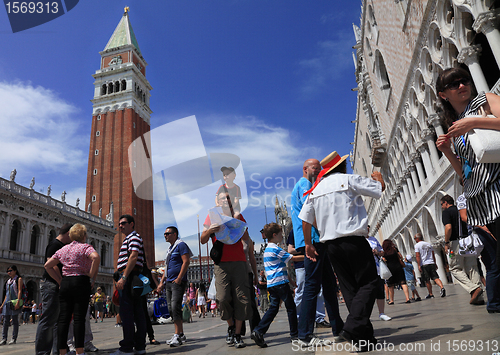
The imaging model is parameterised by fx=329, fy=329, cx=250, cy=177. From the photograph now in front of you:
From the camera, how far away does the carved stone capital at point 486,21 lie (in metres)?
8.88

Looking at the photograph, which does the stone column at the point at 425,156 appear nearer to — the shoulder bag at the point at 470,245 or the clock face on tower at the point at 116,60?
the shoulder bag at the point at 470,245

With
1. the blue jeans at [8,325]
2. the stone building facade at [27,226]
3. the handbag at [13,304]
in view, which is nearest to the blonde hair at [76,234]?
the handbag at [13,304]

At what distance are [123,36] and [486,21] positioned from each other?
61.6 m

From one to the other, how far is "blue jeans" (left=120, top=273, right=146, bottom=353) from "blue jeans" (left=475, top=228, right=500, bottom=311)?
13.1 feet

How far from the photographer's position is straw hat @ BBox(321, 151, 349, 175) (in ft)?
10.3

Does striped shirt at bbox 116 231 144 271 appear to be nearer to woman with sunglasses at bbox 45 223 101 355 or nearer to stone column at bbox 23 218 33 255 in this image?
woman with sunglasses at bbox 45 223 101 355

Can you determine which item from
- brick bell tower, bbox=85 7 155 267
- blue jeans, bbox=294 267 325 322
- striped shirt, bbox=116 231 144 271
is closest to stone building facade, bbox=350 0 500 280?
blue jeans, bbox=294 267 325 322

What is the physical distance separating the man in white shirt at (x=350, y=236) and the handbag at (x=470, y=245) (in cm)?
175

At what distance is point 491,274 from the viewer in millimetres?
3807

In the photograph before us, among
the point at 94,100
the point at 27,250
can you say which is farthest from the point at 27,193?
the point at 94,100

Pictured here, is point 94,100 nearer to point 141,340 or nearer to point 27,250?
point 27,250

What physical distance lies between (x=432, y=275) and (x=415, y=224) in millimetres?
12204

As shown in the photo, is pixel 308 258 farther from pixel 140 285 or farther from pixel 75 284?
pixel 75 284

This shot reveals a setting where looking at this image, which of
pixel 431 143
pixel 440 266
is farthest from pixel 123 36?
pixel 440 266
